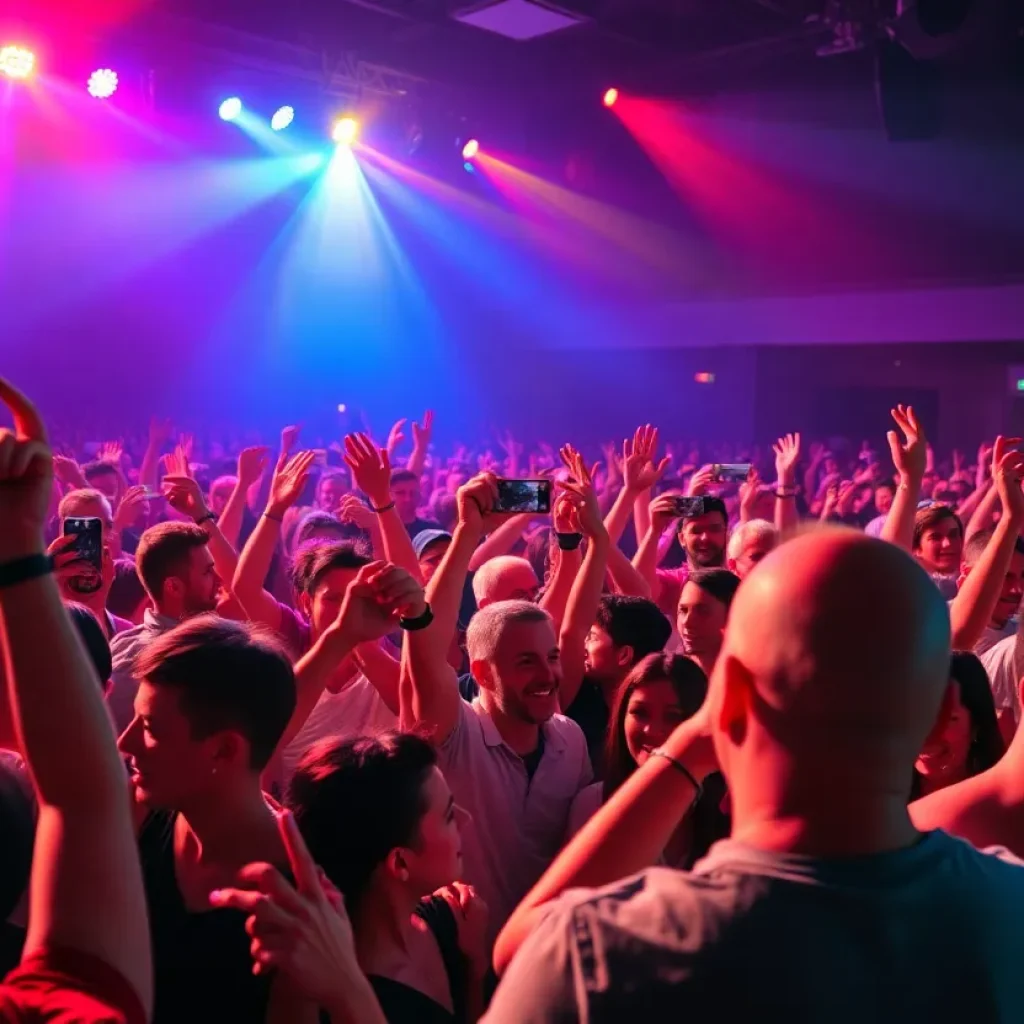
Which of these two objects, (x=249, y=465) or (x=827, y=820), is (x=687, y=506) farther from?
(x=827, y=820)

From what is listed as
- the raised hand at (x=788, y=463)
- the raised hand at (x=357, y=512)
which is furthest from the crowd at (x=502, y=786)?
the raised hand at (x=788, y=463)

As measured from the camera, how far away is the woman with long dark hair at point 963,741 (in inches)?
100

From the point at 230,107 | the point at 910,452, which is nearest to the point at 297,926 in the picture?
the point at 910,452

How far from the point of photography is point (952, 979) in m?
0.97

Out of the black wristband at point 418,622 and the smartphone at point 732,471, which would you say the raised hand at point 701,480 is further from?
the black wristband at point 418,622

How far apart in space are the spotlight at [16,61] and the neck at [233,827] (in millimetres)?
8804

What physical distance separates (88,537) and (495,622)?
4.81ft

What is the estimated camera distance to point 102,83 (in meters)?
9.52

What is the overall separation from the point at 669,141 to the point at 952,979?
13.1 metres

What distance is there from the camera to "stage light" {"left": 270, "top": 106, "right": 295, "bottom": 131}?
35.8ft

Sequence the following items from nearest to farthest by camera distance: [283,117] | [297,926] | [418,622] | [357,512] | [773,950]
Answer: [773,950] → [297,926] → [418,622] → [357,512] → [283,117]

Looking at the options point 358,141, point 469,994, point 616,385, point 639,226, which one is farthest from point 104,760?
point 616,385

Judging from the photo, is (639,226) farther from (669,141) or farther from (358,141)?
(358,141)

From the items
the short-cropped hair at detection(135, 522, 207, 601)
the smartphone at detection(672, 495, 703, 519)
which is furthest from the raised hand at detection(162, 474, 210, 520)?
the smartphone at detection(672, 495, 703, 519)
